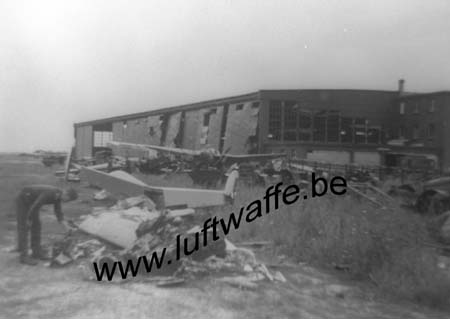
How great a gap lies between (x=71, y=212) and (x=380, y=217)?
6300mm

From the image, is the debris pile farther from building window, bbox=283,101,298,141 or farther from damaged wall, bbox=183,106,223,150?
building window, bbox=283,101,298,141

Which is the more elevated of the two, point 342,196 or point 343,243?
point 342,196

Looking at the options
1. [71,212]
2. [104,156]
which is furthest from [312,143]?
[71,212]

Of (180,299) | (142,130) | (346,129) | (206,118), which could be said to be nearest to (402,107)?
(346,129)

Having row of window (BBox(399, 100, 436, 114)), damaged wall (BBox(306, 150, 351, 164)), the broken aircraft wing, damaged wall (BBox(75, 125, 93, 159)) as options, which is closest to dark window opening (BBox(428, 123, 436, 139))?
row of window (BBox(399, 100, 436, 114))

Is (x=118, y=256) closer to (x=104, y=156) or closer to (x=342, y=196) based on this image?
(x=342, y=196)

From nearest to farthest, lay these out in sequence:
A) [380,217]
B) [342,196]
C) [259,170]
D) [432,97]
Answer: [380,217] → [342,196] → [259,170] → [432,97]

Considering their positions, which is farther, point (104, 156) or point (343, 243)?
point (104, 156)

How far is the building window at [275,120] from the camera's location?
16594 millimetres

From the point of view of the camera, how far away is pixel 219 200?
26.9 ft

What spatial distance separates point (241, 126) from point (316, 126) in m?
3.33

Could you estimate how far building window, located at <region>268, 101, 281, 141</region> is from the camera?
1659cm

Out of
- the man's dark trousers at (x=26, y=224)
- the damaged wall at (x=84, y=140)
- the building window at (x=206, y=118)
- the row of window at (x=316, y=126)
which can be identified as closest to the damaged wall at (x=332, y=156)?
the row of window at (x=316, y=126)

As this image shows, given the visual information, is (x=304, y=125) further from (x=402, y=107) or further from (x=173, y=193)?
(x=173, y=193)
